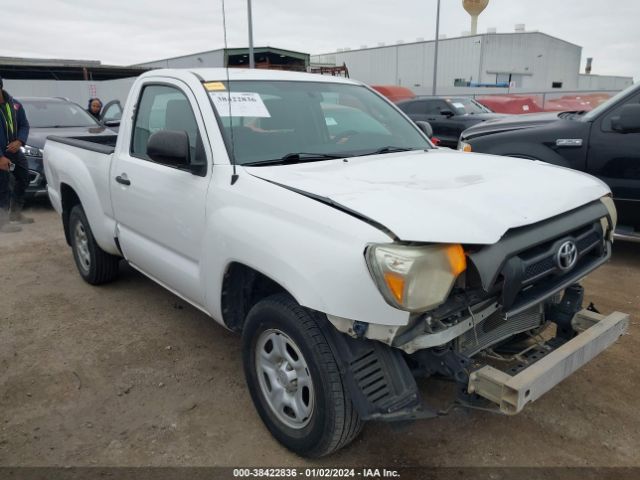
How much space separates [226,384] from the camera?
3.23 metres

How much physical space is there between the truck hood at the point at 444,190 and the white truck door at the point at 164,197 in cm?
47

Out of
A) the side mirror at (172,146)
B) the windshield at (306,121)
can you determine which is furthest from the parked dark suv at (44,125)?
the side mirror at (172,146)

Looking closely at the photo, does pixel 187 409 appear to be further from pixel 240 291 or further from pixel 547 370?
pixel 547 370

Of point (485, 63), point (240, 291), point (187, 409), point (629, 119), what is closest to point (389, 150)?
point (240, 291)

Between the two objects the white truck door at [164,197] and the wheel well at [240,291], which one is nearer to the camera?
the wheel well at [240,291]

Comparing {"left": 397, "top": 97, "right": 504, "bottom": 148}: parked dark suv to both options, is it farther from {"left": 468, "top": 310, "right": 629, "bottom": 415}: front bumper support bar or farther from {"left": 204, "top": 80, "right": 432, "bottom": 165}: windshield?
{"left": 468, "top": 310, "right": 629, "bottom": 415}: front bumper support bar

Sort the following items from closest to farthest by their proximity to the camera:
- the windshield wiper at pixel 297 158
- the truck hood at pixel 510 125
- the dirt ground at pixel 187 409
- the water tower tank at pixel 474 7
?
the dirt ground at pixel 187 409 → the windshield wiper at pixel 297 158 → the truck hood at pixel 510 125 → the water tower tank at pixel 474 7

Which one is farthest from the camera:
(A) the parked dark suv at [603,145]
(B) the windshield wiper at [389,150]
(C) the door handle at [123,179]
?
(A) the parked dark suv at [603,145]

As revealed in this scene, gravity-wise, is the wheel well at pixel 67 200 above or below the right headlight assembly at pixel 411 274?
below

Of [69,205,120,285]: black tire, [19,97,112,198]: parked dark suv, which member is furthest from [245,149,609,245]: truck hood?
[19,97,112,198]: parked dark suv

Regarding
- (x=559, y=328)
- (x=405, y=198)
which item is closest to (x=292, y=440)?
(x=405, y=198)

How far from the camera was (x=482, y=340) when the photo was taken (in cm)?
243

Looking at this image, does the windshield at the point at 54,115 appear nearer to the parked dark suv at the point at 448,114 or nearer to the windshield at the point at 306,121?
the windshield at the point at 306,121

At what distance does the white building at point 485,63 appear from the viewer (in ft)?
153
